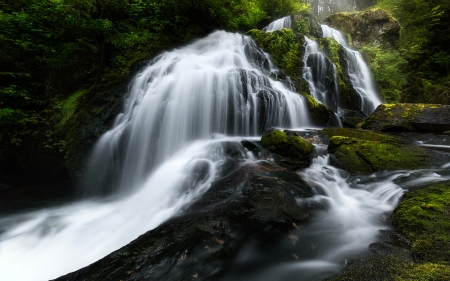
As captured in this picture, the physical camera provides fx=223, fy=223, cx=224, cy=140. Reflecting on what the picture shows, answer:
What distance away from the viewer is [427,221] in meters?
2.24

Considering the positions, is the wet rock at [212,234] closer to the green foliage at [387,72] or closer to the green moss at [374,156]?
the green moss at [374,156]

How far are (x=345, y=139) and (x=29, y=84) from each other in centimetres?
848

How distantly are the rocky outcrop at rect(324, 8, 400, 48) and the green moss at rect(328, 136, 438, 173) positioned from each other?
39.2ft

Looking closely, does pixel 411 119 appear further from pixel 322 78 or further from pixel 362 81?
pixel 362 81

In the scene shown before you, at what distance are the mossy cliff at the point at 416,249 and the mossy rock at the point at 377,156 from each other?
161cm

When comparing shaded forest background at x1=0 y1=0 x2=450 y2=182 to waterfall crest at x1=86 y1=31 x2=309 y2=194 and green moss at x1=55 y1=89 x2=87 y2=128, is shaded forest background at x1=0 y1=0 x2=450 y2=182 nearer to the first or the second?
green moss at x1=55 y1=89 x2=87 y2=128

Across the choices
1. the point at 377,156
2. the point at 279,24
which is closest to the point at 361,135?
the point at 377,156

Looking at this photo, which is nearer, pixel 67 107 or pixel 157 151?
pixel 157 151

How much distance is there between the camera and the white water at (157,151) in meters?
3.47

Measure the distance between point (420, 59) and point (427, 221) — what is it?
50.7 ft

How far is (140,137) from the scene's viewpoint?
592 centimetres

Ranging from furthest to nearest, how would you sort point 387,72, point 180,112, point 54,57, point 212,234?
point 387,72 < point 180,112 < point 54,57 < point 212,234

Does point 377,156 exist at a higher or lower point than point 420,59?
lower

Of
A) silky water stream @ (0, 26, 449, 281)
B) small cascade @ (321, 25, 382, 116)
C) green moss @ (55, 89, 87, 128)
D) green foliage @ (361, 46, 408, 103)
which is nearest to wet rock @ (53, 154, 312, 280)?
silky water stream @ (0, 26, 449, 281)
